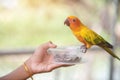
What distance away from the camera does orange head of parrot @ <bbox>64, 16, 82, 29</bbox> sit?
5.85ft

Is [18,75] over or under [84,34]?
under

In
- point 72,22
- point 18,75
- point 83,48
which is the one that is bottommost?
point 18,75

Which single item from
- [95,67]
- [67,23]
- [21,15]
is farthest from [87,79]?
[21,15]

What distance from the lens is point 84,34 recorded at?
5.86 feet

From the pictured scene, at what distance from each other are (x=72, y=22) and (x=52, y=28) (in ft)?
0.36

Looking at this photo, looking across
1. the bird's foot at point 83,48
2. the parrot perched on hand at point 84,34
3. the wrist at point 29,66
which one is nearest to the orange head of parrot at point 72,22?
the parrot perched on hand at point 84,34

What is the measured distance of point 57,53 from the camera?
1773 millimetres

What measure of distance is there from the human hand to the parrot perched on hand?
0.13m

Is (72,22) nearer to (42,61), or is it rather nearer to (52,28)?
(52,28)

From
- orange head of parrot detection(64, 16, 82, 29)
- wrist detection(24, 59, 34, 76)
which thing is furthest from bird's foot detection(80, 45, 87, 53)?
wrist detection(24, 59, 34, 76)

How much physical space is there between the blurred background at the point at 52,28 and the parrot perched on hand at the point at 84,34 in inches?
1.0

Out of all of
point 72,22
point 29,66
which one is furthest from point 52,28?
point 29,66

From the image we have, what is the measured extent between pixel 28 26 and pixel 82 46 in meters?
0.28

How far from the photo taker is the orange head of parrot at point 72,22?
1.78 metres
